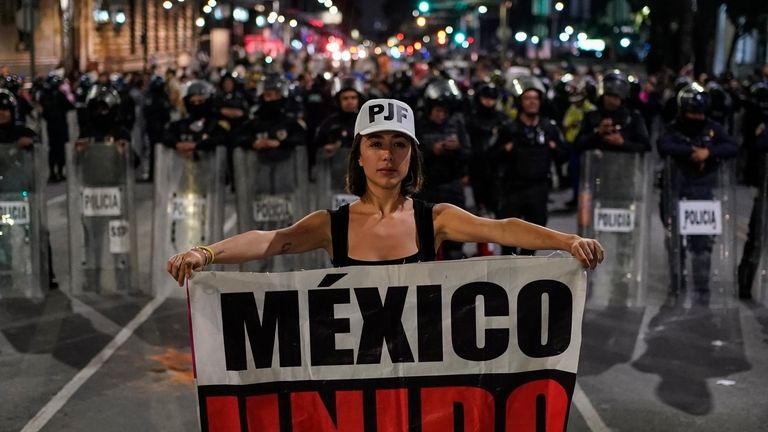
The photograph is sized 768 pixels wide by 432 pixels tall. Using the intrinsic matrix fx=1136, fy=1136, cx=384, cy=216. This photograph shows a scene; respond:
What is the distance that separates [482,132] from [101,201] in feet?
14.1

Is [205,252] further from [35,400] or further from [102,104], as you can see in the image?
[102,104]

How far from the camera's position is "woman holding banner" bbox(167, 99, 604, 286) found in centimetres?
429

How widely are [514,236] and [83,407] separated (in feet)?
12.4

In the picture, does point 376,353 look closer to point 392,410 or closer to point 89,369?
point 392,410

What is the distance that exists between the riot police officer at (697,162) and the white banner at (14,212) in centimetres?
576

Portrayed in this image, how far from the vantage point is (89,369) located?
799cm

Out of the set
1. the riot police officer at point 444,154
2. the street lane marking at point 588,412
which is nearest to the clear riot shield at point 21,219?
the riot police officer at point 444,154

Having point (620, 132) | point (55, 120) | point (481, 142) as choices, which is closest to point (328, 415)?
point (620, 132)

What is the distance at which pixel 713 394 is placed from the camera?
7398 mm

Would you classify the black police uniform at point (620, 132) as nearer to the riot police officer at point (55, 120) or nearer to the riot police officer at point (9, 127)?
the riot police officer at point (9, 127)

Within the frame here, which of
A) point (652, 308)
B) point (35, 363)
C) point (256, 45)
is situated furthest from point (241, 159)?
point (256, 45)

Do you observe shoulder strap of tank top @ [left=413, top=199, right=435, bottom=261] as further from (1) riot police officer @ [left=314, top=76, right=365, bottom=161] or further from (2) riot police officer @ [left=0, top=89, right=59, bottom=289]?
(2) riot police officer @ [left=0, top=89, right=59, bottom=289]

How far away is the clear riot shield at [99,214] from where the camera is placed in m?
10.6

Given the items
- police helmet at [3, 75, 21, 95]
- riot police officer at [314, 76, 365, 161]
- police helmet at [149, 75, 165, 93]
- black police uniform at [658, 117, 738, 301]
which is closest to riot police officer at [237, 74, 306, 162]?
riot police officer at [314, 76, 365, 161]
